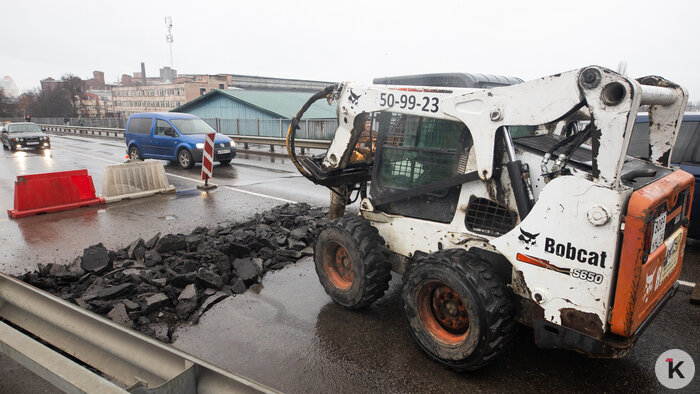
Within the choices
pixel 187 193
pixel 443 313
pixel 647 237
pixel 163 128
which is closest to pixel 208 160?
pixel 187 193

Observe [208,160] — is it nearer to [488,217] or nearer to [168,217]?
[168,217]

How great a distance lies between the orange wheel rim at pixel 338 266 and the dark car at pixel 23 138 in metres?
25.6

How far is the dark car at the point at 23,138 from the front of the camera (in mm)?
22828

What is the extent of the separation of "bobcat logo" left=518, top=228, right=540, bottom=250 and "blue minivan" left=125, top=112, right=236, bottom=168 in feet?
44.5

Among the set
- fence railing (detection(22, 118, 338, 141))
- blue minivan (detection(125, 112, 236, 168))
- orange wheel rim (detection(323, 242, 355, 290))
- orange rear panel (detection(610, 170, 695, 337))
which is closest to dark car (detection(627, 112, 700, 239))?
orange rear panel (detection(610, 170, 695, 337))

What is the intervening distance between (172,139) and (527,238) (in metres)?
14.8

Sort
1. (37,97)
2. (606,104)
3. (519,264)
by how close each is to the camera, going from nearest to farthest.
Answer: (606,104)
(519,264)
(37,97)

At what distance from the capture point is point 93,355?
9.91 ft

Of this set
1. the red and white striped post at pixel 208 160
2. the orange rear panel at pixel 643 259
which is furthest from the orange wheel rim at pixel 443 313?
the red and white striped post at pixel 208 160

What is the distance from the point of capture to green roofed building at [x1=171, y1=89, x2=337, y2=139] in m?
24.7

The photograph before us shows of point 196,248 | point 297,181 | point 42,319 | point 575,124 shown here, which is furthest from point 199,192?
point 575,124

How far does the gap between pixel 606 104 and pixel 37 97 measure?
96.8 metres

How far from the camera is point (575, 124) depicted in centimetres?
501

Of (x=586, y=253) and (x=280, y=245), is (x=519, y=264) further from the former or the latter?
(x=280, y=245)
